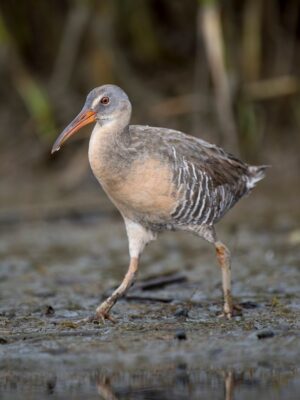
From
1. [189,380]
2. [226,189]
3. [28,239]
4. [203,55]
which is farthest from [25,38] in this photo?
[189,380]

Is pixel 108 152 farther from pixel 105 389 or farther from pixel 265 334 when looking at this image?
pixel 105 389

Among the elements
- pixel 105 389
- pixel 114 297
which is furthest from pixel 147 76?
pixel 105 389

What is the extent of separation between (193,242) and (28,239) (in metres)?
1.79

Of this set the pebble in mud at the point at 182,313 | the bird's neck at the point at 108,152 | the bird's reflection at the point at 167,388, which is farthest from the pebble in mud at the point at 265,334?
the bird's neck at the point at 108,152

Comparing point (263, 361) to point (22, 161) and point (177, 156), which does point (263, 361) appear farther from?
point (22, 161)

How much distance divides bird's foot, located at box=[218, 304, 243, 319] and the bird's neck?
124cm

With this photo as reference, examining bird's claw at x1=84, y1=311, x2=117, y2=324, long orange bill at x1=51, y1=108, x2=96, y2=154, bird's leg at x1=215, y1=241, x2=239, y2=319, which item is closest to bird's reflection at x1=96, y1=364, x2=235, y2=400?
bird's claw at x1=84, y1=311, x2=117, y2=324

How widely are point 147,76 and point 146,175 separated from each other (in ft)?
25.3

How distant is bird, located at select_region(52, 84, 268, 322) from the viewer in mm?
7422

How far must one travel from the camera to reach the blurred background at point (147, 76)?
44.1 feet

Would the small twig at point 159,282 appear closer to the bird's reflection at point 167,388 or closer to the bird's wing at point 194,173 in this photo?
the bird's wing at point 194,173

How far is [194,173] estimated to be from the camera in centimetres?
775

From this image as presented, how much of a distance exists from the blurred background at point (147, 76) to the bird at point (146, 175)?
16.4ft

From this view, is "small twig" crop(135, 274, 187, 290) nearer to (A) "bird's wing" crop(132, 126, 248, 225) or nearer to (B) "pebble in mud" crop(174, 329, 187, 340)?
(A) "bird's wing" crop(132, 126, 248, 225)
